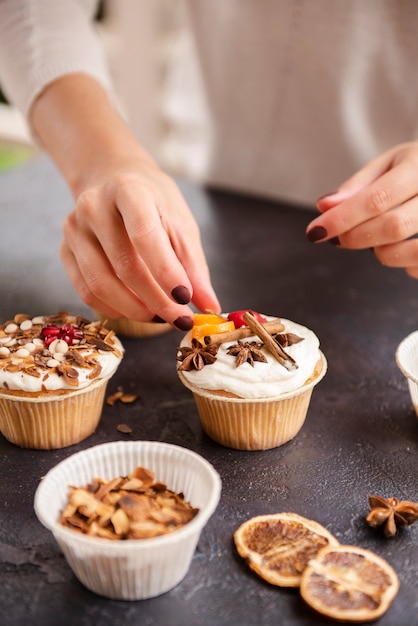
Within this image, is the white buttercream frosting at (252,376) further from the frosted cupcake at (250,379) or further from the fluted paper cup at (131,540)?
the fluted paper cup at (131,540)

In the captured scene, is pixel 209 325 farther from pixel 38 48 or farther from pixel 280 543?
pixel 38 48

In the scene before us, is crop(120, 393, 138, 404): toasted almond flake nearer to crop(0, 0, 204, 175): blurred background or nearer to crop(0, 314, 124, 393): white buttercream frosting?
crop(0, 314, 124, 393): white buttercream frosting

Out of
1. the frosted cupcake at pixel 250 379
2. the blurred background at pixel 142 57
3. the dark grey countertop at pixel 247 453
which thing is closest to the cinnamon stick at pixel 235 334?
the frosted cupcake at pixel 250 379

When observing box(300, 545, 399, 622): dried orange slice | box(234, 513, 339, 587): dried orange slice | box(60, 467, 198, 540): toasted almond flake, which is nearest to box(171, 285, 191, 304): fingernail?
box(60, 467, 198, 540): toasted almond flake

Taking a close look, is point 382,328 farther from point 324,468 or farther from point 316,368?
point 324,468

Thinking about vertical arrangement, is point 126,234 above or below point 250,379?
above

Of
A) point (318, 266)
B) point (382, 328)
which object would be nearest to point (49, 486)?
point (382, 328)

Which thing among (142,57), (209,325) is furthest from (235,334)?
(142,57)
